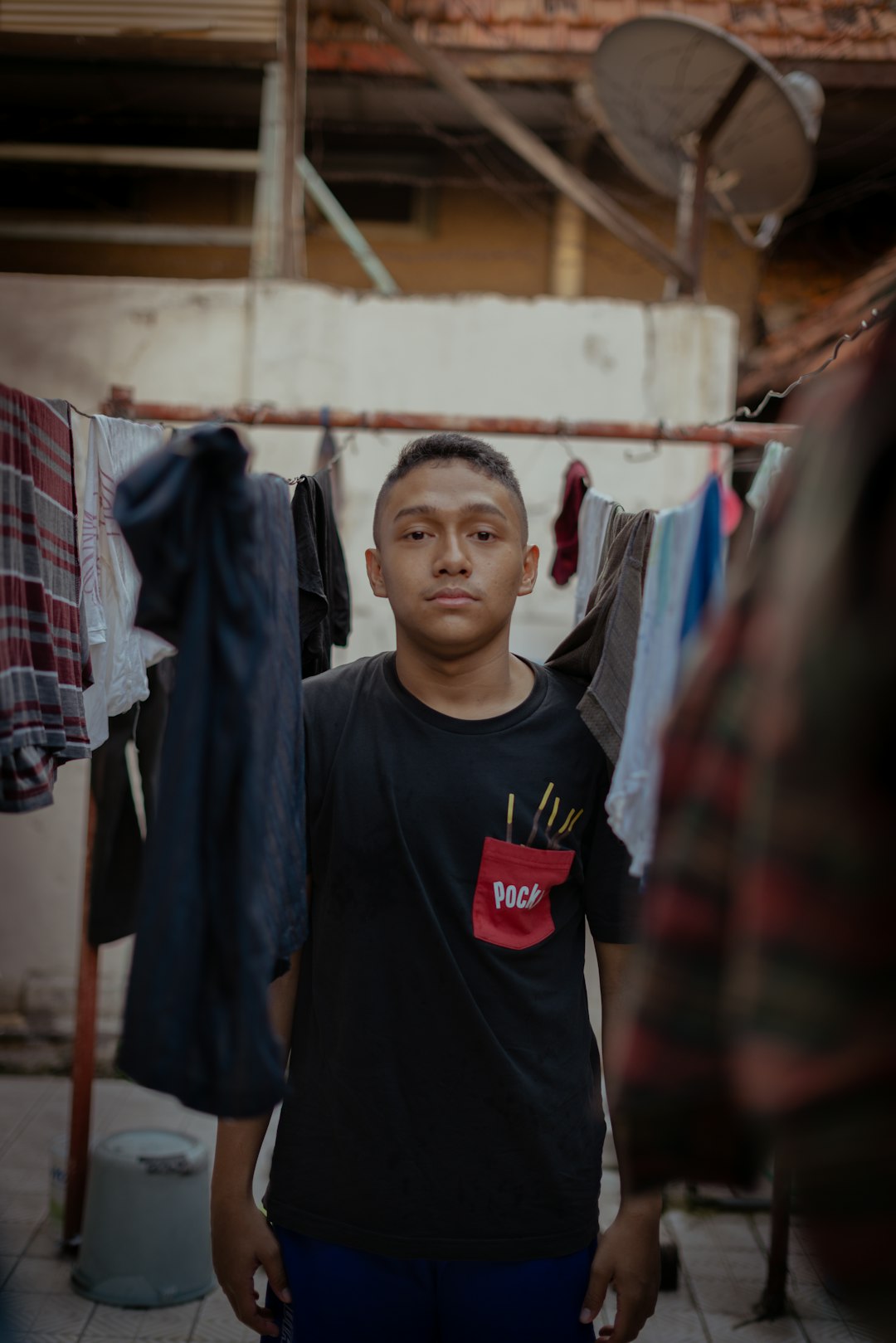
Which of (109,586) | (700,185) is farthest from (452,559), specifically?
(700,185)

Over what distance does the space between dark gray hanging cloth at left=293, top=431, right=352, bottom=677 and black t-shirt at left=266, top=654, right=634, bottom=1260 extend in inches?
30.4

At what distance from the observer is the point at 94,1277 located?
3502 millimetres

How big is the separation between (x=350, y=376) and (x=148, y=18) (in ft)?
6.85

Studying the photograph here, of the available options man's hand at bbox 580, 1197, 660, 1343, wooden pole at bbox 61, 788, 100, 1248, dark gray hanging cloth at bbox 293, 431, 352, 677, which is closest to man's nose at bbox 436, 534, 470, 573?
dark gray hanging cloth at bbox 293, 431, 352, 677

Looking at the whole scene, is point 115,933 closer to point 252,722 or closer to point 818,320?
point 252,722

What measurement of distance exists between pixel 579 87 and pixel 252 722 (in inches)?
247

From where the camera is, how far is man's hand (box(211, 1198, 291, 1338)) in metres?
2.01

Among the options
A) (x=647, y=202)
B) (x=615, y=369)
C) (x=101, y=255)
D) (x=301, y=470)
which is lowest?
(x=301, y=470)

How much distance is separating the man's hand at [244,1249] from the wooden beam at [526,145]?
450 centimetres

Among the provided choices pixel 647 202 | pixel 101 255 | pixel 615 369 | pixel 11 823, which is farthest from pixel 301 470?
pixel 647 202

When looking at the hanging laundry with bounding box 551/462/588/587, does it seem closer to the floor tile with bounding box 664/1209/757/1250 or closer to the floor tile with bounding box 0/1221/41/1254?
the floor tile with bounding box 664/1209/757/1250

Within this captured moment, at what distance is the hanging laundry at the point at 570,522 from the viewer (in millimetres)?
3600

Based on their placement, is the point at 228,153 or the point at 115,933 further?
the point at 228,153

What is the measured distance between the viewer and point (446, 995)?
2021 mm
